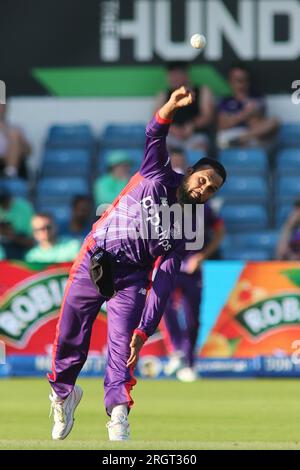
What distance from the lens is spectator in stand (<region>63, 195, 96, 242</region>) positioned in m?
15.9

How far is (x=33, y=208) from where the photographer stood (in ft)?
59.6

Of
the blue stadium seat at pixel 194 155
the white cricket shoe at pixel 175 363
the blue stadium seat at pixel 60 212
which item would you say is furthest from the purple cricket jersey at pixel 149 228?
the blue stadium seat at pixel 194 155

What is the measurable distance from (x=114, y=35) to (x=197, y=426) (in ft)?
33.6

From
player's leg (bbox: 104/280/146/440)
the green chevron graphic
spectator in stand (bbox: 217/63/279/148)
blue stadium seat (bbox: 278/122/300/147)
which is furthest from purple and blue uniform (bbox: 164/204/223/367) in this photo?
player's leg (bbox: 104/280/146/440)

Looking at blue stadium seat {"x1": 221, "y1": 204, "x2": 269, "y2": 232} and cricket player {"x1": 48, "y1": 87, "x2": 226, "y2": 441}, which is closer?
cricket player {"x1": 48, "y1": 87, "x2": 226, "y2": 441}

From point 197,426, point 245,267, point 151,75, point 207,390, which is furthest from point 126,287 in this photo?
point 151,75

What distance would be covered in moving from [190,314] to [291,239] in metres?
2.25

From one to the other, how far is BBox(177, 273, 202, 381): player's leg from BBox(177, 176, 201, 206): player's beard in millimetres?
5855

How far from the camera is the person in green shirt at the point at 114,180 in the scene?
16.6m

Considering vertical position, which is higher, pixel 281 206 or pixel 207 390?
pixel 281 206

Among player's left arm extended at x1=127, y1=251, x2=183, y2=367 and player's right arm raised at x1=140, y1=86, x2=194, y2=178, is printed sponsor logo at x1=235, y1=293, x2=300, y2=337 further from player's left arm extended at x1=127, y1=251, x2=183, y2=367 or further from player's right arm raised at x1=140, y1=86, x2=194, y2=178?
player's right arm raised at x1=140, y1=86, x2=194, y2=178

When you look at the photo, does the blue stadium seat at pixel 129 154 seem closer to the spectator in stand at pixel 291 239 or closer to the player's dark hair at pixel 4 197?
the player's dark hair at pixel 4 197

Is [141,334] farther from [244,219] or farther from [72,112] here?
[72,112]
